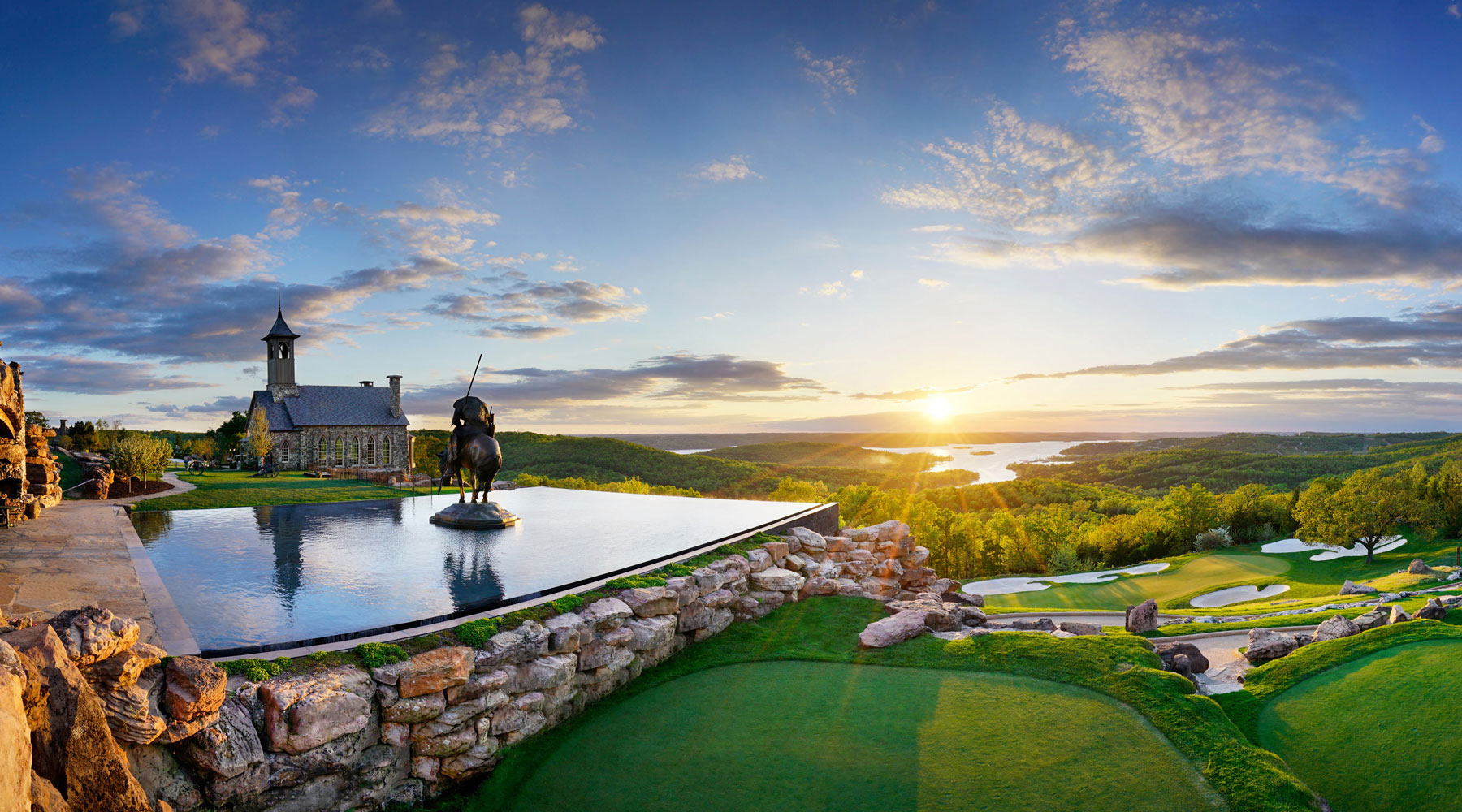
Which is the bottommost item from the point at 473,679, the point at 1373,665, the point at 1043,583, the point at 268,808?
the point at 1043,583

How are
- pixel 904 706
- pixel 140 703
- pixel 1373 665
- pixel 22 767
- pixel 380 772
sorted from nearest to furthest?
pixel 22 767
pixel 140 703
pixel 380 772
pixel 904 706
pixel 1373 665

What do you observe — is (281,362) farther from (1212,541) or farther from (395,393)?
(1212,541)

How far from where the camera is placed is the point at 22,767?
2682 millimetres

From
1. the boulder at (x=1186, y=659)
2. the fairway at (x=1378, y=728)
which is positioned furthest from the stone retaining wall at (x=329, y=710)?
the fairway at (x=1378, y=728)

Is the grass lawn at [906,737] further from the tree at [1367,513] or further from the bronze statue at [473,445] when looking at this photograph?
the tree at [1367,513]

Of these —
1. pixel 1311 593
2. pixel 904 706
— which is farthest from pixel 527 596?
pixel 1311 593

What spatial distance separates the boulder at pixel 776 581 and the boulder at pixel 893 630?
163cm

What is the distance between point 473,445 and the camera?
11.9 metres

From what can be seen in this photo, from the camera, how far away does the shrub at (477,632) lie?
5.93 m

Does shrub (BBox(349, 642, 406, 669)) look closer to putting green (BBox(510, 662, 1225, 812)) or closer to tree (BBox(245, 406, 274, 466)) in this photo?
putting green (BBox(510, 662, 1225, 812))

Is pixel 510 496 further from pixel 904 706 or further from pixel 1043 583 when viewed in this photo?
pixel 1043 583

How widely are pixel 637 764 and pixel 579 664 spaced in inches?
53.3

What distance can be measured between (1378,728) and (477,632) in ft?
29.8

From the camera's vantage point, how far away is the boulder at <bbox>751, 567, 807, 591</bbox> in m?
9.84
